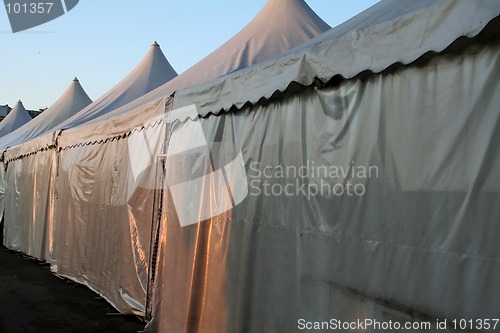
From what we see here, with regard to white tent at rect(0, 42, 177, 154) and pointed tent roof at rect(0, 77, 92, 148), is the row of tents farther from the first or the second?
pointed tent roof at rect(0, 77, 92, 148)

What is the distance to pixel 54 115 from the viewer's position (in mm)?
15773

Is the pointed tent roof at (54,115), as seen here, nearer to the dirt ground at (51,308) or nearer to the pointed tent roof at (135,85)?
the pointed tent roof at (135,85)

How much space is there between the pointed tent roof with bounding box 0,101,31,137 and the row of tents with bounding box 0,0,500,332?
19.5 m

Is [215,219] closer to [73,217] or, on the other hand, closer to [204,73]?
[204,73]

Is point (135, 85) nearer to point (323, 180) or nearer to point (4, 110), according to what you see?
point (323, 180)

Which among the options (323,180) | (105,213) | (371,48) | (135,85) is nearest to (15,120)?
(135,85)

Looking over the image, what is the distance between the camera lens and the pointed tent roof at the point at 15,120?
23.6m

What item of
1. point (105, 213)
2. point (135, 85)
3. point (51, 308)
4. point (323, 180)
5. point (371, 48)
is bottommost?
point (51, 308)

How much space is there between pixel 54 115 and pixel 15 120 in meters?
9.55

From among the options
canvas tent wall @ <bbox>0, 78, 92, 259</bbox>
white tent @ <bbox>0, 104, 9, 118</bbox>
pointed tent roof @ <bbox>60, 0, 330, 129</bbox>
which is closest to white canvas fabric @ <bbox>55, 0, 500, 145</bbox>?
pointed tent roof @ <bbox>60, 0, 330, 129</bbox>

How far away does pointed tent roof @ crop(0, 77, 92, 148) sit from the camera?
14718 millimetres

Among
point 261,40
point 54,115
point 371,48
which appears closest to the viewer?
point 371,48

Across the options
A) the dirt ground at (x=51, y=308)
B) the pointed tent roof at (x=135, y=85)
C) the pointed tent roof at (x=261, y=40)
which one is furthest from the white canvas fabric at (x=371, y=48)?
the pointed tent roof at (x=135, y=85)

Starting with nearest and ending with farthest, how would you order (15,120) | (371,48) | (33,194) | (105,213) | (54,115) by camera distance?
(371,48), (105,213), (33,194), (54,115), (15,120)
